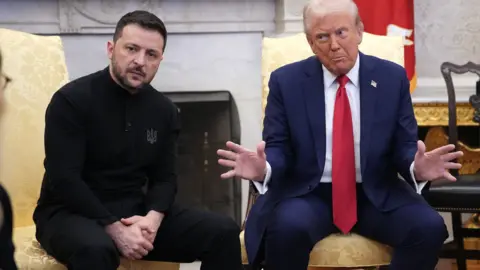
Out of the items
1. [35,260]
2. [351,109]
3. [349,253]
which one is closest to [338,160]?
[351,109]

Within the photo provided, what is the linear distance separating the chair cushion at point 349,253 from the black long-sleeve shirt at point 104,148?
21.0 inches

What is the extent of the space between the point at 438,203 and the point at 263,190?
0.93 metres

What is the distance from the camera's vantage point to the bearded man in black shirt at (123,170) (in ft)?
7.54

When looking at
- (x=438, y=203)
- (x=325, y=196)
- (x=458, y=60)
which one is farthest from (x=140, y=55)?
(x=458, y=60)

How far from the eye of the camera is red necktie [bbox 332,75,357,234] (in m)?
2.36

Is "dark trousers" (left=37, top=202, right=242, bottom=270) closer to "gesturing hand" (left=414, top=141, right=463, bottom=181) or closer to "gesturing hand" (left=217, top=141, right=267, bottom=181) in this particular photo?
"gesturing hand" (left=217, top=141, right=267, bottom=181)

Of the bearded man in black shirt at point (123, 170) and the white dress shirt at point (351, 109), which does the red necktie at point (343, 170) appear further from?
the bearded man in black shirt at point (123, 170)

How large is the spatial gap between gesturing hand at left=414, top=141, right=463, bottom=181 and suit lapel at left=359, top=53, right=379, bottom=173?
0.18 m

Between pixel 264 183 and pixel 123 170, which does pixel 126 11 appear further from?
pixel 264 183

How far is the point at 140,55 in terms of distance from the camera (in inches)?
95.0

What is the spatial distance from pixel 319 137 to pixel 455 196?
790 millimetres

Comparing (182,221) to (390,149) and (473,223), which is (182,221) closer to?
(390,149)

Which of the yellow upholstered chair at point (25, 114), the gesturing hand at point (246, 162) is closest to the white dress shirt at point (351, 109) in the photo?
the gesturing hand at point (246, 162)

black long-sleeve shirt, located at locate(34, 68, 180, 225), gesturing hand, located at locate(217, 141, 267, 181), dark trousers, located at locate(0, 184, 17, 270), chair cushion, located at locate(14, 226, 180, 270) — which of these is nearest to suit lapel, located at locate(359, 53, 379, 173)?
gesturing hand, located at locate(217, 141, 267, 181)
